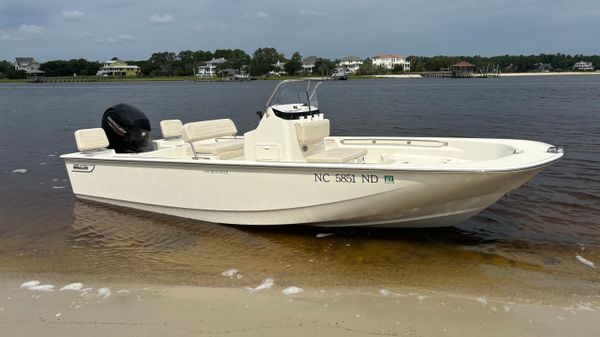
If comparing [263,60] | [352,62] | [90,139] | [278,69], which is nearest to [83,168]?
[90,139]

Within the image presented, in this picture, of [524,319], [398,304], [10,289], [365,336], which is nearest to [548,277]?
[524,319]

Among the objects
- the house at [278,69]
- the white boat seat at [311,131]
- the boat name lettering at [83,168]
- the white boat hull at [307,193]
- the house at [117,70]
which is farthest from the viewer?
the house at [117,70]

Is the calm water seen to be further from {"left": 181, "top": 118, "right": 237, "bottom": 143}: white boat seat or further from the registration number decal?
{"left": 181, "top": 118, "right": 237, "bottom": 143}: white boat seat

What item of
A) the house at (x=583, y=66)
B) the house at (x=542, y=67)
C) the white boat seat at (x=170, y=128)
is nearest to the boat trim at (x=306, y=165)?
the white boat seat at (x=170, y=128)

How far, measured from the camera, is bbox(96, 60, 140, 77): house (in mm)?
150875

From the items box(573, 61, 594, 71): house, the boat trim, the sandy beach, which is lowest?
the sandy beach

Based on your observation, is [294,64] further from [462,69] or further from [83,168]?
[83,168]

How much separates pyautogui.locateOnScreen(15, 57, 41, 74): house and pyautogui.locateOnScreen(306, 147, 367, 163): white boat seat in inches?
6805

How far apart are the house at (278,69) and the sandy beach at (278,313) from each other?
434 feet

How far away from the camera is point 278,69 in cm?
13788

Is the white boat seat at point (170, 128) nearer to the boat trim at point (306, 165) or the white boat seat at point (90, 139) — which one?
the white boat seat at point (90, 139)

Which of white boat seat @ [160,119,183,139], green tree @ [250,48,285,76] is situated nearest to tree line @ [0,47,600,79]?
green tree @ [250,48,285,76]

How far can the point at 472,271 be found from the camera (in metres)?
5.15

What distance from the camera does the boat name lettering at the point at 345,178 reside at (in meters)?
5.53
